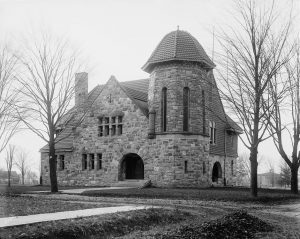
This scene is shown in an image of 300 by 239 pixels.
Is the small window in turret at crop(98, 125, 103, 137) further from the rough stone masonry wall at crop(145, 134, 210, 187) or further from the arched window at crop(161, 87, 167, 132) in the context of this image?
the arched window at crop(161, 87, 167, 132)

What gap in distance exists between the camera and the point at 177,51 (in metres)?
30.4

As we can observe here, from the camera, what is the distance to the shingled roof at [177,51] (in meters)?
30.0

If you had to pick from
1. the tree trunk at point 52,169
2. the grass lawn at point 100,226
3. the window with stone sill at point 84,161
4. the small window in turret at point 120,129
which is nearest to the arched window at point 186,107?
the small window in turret at point 120,129

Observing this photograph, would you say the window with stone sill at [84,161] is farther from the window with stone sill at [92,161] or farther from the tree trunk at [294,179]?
the tree trunk at [294,179]

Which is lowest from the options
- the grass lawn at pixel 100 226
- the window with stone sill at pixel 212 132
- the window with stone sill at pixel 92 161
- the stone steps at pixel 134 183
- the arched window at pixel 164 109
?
the stone steps at pixel 134 183

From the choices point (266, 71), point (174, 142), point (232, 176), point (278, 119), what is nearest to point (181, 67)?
point (174, 142)

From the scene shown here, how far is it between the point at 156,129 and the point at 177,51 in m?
6.12

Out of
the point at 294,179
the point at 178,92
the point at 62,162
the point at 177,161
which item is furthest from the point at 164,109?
the point at 62,162

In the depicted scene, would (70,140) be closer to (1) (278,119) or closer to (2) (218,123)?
(2) (218,123)

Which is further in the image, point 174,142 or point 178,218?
point 174,142

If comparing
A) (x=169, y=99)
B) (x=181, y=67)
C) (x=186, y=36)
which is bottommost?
(x=169, y=99)

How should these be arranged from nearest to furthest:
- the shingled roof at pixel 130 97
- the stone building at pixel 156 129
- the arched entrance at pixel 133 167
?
the stone building at pixel 156 129 < the shingled roof at pixel 130 97 < the arched entrance at pixel 133 167

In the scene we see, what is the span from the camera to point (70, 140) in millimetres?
36594

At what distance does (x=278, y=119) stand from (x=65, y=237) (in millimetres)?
20449
